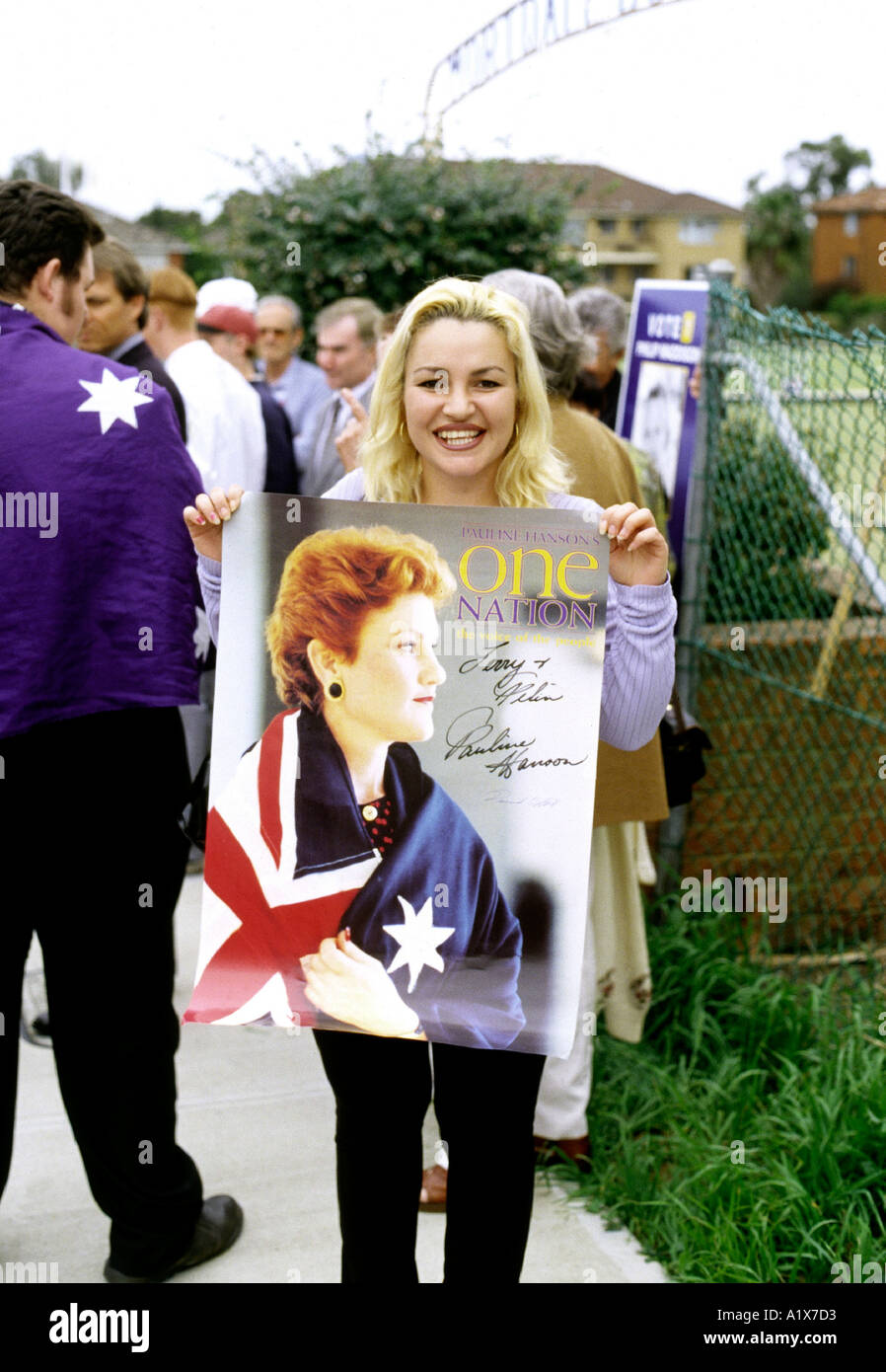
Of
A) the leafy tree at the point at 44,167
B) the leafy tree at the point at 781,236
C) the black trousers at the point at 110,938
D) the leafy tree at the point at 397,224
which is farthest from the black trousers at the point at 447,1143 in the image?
the leafy tree at the point at 781,236

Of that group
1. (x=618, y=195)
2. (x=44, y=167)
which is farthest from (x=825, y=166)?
(x=618, y=195)

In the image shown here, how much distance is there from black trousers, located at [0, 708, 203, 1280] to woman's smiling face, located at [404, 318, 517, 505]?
891 millimetres

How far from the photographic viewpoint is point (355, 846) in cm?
198

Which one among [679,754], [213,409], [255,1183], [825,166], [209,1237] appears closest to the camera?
[209,1237]

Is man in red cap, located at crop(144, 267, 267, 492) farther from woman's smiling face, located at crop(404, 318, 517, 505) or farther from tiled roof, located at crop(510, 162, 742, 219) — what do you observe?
tiled roof, located at crop(510, 162, 742, 219)

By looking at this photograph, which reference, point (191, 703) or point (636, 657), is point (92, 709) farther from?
point (636, 657)

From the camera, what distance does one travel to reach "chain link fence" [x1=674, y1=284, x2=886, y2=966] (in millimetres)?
4141

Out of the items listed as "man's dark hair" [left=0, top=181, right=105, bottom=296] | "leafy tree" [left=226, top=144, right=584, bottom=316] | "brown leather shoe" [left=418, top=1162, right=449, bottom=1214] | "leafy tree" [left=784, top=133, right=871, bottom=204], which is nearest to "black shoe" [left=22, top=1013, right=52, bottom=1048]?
"brown leather shoe" [left=418, top=1162, right=449, bottom=1214]

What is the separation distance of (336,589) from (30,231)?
109 cm

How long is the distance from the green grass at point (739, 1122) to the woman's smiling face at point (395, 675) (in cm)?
149

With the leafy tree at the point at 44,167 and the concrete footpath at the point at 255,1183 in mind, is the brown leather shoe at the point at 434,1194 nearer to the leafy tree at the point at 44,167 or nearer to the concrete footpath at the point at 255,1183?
the concrete footpath at the point at 255,1183

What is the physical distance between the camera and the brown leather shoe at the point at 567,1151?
3.26 meters
